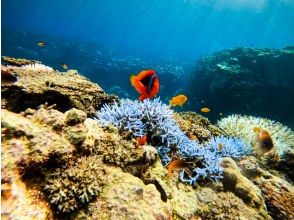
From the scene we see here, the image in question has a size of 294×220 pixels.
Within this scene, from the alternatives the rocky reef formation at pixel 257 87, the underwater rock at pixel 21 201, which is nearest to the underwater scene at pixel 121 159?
the underwater rock at pixel 21 201

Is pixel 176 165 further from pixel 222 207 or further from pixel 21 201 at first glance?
pixel 21 201

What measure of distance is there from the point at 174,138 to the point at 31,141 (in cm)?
246

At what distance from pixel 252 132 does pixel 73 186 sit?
5.69 metres

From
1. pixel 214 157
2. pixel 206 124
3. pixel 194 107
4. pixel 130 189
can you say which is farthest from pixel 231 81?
pixel 130 189

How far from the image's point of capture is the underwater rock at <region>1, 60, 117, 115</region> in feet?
11.8

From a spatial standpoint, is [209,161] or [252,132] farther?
[252,132]

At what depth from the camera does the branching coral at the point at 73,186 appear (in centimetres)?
233

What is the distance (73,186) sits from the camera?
7.99 feet

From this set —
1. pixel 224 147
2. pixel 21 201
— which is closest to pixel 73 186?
pixel 21 201

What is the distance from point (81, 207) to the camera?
2.42 m

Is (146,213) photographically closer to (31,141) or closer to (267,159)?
(31,141)

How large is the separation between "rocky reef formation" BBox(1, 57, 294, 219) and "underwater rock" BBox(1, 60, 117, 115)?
2cm

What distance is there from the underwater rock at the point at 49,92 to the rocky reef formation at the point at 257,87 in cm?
1483

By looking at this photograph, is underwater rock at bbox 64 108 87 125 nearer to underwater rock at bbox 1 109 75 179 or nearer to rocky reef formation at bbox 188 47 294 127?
Answer: underwater rock at bbox 1 109 75 179
